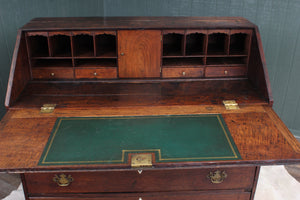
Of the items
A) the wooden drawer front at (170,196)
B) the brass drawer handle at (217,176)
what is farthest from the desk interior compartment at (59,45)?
the brass drawer handle at (217,176)

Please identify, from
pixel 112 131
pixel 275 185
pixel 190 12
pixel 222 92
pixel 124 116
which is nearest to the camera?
pixel 112 131

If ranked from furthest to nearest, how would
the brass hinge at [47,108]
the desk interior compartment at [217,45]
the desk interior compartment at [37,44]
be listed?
the desk interior compartment at [217,45] < the desk interior compartment at [37,44] < the brass hinge at [47,108]

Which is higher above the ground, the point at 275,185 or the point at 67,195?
the point at 67,195

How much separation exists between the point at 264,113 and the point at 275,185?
1.35 meters

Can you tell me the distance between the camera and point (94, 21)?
94.6 inches

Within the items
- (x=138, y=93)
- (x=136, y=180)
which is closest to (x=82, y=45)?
(x=138, y=93)

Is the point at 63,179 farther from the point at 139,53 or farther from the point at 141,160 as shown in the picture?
the point at 139,53

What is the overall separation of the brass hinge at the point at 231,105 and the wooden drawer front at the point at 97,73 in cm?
88

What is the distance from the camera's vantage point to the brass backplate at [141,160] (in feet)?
5.13

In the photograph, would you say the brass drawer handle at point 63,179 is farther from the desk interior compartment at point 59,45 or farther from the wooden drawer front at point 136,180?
the desk interior compartment at point 59,45

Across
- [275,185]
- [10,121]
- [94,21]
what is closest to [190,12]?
[94,21]

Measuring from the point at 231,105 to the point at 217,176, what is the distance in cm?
53

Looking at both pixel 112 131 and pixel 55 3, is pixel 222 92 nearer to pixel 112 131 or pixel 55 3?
pixel 112 131

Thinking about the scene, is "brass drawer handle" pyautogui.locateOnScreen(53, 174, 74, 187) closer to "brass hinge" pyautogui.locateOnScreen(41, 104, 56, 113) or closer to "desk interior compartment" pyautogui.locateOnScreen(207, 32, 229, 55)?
"brass hinge" pyautogui.locateOnScreen(41, 104, 56, 113)
